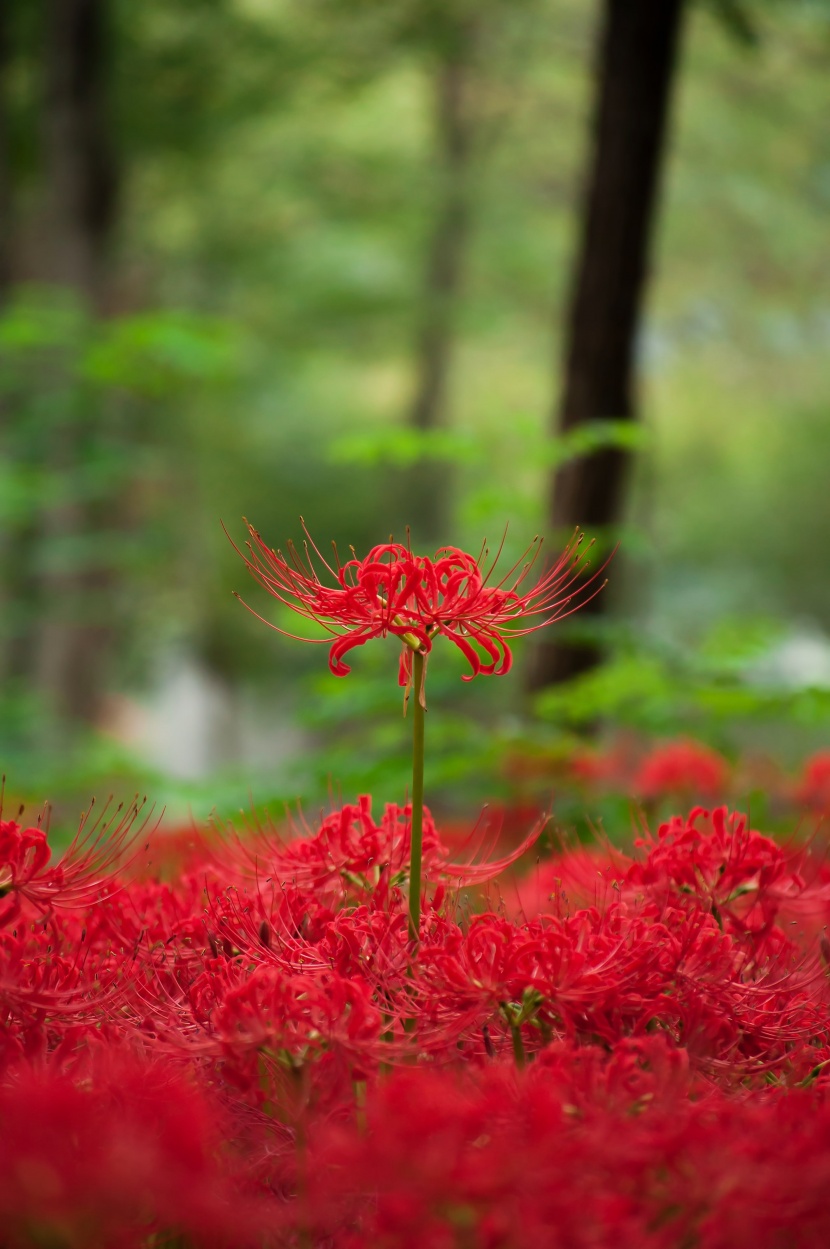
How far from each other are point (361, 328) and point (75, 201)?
4.24 metres

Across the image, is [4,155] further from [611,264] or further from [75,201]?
[611,264]

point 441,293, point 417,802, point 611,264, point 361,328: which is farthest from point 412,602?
point 361,328

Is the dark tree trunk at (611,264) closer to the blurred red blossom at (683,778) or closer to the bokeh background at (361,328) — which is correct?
the bokeh background at (361,328)

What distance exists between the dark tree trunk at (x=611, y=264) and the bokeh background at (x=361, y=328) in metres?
0.02

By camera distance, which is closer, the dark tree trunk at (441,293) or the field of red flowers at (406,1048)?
the field of red flowers at (406,1048)

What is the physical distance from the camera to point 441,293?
11.6 meters

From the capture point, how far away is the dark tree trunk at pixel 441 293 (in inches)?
444

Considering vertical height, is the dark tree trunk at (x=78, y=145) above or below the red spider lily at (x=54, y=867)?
above

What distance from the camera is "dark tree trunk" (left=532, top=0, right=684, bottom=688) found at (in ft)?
14.7

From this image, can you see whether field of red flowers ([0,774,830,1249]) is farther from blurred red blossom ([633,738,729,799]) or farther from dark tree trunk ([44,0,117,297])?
dark tree trunk ([44,0,117,297])

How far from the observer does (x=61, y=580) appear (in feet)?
27.3

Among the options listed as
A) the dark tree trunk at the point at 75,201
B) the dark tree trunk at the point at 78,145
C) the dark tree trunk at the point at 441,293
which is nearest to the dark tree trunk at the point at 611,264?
the dark tree trunk at the point at 75,201

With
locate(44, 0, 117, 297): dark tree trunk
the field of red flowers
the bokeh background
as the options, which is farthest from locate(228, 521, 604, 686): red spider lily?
locate(44, 0, 117, 297): dark tree trunk

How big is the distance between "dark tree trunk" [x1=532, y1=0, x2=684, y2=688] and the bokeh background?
0.08 feet
